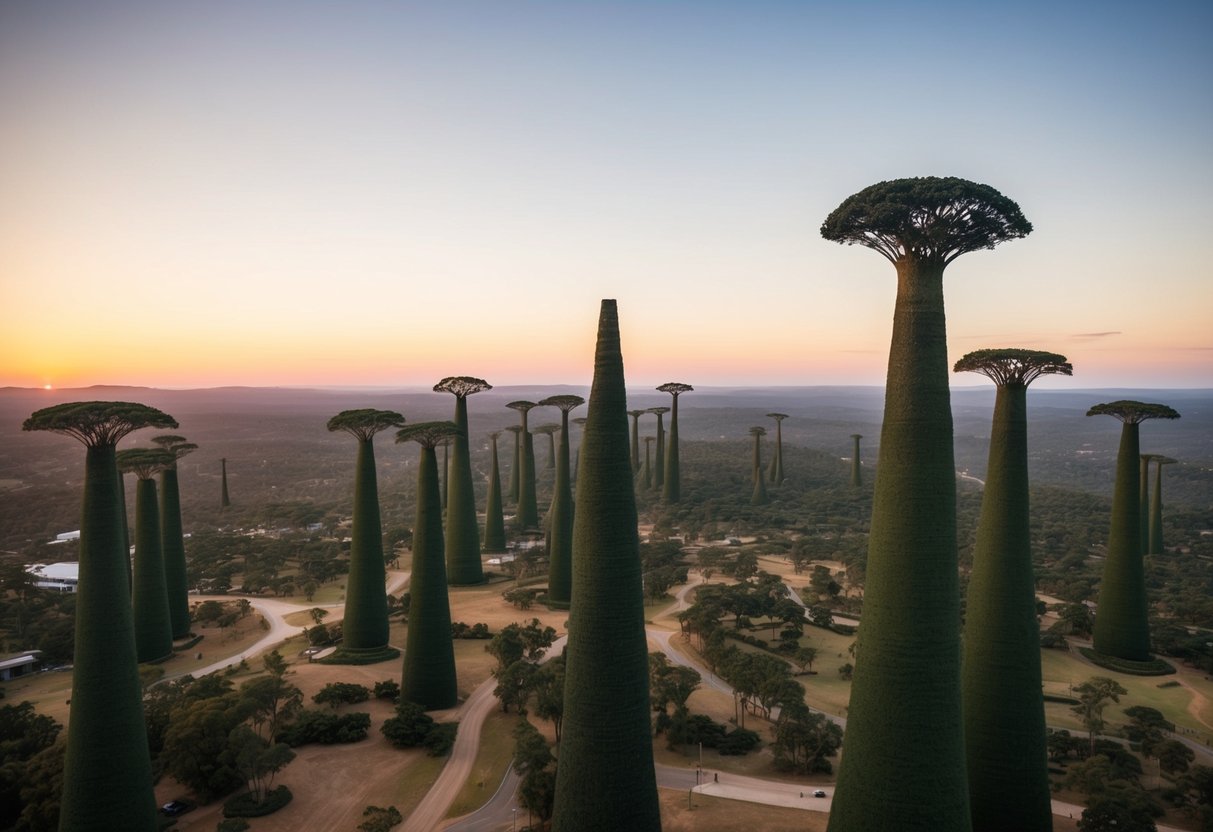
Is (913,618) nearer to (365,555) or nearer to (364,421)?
(364,421)

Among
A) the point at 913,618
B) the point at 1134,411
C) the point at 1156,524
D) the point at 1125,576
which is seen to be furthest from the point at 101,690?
the point at 1156,524

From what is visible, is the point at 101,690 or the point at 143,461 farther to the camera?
the point at 143,461

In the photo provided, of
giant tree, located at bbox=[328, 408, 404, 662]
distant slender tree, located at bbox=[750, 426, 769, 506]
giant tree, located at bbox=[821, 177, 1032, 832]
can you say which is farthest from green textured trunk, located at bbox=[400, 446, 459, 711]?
distant slender tree, located at bbox=[750, 426, 769, 506]

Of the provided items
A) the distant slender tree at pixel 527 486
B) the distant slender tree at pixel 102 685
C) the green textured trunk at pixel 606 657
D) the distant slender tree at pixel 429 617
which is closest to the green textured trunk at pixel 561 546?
the distant slender tree at pixel 429 617

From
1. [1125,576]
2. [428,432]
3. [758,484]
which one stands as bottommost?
[758,484]

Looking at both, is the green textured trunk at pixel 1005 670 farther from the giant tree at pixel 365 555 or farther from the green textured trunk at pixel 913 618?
the giant tree at pixel 365 555

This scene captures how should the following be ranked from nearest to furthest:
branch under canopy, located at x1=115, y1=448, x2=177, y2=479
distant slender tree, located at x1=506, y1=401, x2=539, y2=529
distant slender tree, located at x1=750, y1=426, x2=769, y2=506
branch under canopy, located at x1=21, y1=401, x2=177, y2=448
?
branch under canopy, located at x1=21, y1=401, x2=177, y2=448, branch under canopy, located at x1=115, y1=448, x2=177, y2=479, distant slender tree, located at x1=506, y1=401, x2=539, y2=529, distant slender tree, located at x1=750, y1=426, x2=769, y2=506

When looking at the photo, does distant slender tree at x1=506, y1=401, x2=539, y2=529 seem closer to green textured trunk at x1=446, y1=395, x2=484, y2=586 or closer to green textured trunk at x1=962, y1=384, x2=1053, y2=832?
green textured trunk at x1=446, y1=395, x2=484, y2=586
